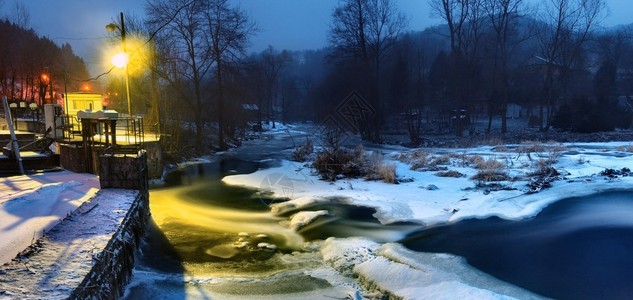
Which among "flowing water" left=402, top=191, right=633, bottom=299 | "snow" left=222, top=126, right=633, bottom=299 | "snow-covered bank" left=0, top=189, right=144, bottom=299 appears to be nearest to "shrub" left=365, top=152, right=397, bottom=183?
"snow" left=222, top=126, right=633, bottom=299

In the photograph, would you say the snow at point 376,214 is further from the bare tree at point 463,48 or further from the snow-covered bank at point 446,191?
the bare tree at point 463,48

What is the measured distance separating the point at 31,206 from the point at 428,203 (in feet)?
33.2

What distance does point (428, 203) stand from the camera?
13477 millimetres

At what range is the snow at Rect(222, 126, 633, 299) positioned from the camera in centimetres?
747

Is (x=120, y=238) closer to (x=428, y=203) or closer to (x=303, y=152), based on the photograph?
(x=428, y=203)

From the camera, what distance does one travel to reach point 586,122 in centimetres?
4575

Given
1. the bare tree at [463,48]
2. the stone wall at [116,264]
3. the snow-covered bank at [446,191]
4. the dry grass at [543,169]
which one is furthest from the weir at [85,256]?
the bare tree at [463,48]

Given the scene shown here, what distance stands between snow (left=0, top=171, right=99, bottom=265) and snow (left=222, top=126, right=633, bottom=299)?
5126mm

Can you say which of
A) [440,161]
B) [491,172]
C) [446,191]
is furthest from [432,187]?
[440,161]

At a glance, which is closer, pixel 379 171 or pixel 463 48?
pixel 379 171

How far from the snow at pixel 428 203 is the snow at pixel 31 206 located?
5126 millimetres

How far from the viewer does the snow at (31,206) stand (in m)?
6.90

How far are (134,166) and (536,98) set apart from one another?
61383 mm

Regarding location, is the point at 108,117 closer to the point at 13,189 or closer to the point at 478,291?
the point at 13,189
